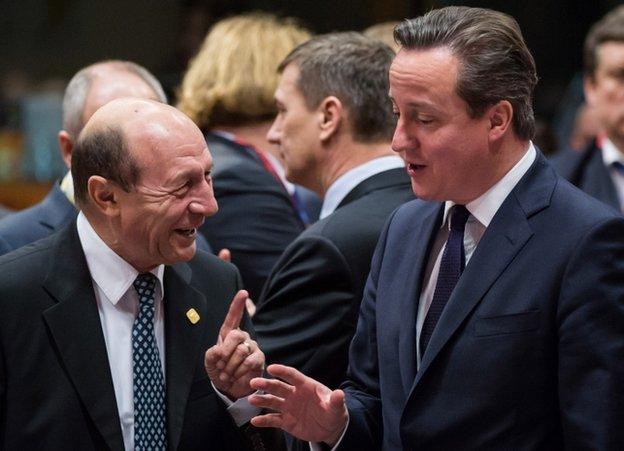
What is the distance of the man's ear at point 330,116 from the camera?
4.07 meters

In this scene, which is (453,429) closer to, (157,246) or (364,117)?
(157,246)

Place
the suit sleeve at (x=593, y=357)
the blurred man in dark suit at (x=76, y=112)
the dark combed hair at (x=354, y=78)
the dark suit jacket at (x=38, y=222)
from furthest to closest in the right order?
the dark combed hair at (x=354, y=78) < the blurred man in dark suit at (x=76, y=112) < the dark suit jacket at (x=38, y=222) < the suit sleeve at (x=593, y=357)

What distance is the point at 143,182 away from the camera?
3.04 metres

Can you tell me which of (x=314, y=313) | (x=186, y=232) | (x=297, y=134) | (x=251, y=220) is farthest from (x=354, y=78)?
(x=186, y=232)

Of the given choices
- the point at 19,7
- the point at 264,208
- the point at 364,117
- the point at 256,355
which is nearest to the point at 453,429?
the point at 256,355

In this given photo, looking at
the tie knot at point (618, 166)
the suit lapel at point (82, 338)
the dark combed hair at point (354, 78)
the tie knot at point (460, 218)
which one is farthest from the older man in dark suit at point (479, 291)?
the tie knot at point (618, 166)

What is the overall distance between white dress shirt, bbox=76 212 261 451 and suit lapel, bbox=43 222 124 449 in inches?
1.3

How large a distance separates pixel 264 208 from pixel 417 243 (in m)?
1.56

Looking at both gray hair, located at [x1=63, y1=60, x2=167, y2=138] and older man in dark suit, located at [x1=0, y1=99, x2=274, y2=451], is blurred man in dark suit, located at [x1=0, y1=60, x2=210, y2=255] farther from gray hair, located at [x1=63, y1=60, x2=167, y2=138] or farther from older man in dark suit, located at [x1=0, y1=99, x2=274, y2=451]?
older man in dark suit, located at [x1=0, y1=99, x2=274, y2=451]


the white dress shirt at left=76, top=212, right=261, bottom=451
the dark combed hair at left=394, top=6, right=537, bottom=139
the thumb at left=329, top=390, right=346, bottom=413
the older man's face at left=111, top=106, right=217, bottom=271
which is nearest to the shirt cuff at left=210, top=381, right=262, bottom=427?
the white dress shirt at left=76, top=212, right=261, bottom=451

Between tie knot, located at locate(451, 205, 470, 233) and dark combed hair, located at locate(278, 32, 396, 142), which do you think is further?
dark combed hair, located at locate(278, 32, 396, 142)

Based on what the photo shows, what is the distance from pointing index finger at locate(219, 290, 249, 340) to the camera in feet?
9.75

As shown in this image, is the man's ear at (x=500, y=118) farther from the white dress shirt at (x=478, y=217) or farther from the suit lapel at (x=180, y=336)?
the suit lapel at (x=180, y=336)

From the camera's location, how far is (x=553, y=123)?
27.2ft
